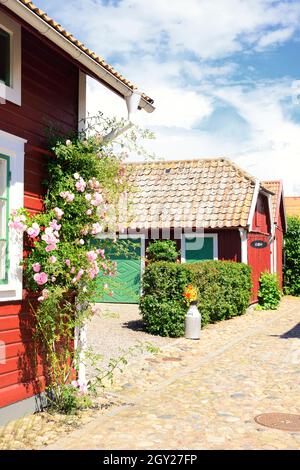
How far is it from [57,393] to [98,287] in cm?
135

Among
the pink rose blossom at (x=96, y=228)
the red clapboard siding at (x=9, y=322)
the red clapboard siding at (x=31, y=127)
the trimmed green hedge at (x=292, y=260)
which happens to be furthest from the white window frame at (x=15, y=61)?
the trimmed green hedge at (x=292, y=260)

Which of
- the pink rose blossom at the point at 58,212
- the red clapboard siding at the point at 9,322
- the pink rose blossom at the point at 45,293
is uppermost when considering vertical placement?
the pink rose blossom at the point at 58,212

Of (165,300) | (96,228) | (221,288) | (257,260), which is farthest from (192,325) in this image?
(257,260)

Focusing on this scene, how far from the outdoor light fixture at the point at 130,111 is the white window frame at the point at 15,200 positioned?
4.02 ft

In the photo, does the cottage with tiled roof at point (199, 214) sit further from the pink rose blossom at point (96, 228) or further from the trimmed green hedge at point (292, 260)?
the pink rose blossom at point (96, 228)

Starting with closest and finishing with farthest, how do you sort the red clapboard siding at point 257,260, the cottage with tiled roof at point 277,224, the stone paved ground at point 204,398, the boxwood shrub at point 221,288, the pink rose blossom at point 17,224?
the stone paved ground at point 204,398 < the pink rose blossom at point 17,224 < the boxwood shrub at point 221,288 < the red clapboard siding at point 257,260 < the cottage with tiled roof at point 277,224

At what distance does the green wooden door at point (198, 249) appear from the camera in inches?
785

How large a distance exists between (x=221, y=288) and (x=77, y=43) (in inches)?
412

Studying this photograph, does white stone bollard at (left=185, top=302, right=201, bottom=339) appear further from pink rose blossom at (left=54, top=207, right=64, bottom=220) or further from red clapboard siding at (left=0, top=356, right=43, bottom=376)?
pink rose blossom at (left=54, top=207, right=64, bottom=220)

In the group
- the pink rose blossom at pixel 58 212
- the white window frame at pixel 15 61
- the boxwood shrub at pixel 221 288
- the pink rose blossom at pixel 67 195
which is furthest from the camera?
the boxwood shrub at pixel 221 288

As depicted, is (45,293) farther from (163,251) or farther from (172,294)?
(163,251)

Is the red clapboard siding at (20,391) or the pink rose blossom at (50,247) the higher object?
the pink rose blossom at (50,247)

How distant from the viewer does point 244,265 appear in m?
18.6
